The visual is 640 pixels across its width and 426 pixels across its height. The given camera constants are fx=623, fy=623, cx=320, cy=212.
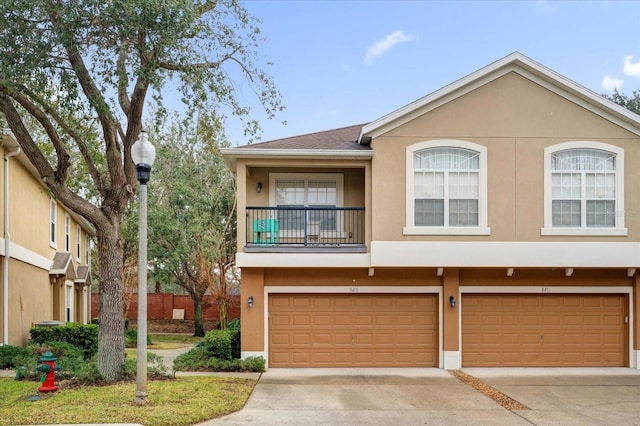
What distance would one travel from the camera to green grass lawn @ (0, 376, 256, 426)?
9.09m

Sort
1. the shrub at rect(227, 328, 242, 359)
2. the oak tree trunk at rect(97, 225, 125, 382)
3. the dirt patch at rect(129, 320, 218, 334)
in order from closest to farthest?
the oak tree trunk at rect(97, 225, 125, 382) → the shrub at rect(227, 328, 242, 359) → the dirt patch at rect(129, 320, 218, 334)

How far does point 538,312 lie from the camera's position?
15891 mm

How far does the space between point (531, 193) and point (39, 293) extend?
15.4 metres

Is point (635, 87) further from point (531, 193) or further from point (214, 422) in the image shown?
point (214, 422)

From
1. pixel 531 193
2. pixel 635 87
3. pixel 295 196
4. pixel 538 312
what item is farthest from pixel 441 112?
pixel 635 87

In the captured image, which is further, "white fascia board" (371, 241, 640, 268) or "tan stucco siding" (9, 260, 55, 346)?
"tan stucco siding" (9, 260, 55, 346)

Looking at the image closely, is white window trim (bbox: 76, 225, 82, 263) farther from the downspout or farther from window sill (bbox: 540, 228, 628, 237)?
window sill (bbox: 540, 228, 628, 237)

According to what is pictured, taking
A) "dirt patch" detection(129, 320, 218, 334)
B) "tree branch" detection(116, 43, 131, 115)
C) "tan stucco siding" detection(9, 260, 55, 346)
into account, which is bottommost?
"dirt patch" detection(129, 320, 218, 334)

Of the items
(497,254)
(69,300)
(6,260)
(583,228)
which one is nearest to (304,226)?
(497,254)

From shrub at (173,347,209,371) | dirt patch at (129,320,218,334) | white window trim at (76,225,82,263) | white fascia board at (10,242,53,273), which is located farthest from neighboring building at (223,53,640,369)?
dirt patch at (129,320,218,334)

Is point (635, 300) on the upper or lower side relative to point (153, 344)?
upper

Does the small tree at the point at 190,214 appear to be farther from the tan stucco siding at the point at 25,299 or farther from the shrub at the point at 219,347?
the shrub at the point at 219,347

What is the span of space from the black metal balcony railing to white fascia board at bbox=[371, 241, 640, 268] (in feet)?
4.46

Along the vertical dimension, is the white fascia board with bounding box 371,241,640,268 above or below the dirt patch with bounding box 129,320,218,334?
above
